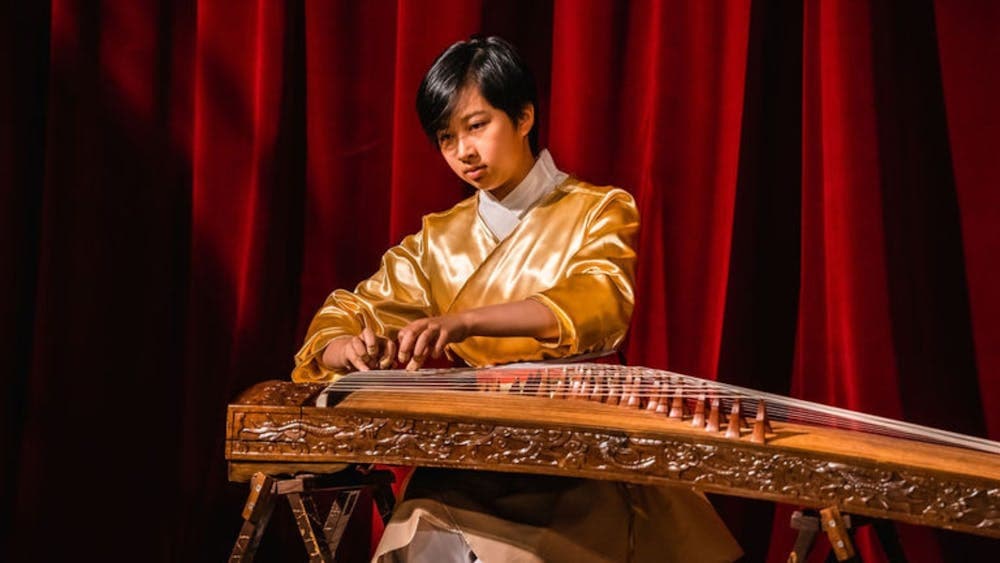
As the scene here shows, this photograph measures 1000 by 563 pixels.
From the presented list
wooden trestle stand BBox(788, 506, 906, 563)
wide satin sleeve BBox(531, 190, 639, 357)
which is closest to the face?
wide satin sleeve BBox(531, 190, 639, 357)

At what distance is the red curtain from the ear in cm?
45

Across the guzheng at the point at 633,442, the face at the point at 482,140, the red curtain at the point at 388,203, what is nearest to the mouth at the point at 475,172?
the face at the point at 482,140

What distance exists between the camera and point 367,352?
1.56 m

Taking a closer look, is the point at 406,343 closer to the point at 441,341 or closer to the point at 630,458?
the point at 441,341

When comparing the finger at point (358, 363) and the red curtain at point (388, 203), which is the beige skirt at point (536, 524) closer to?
the finger at point (358, 363)

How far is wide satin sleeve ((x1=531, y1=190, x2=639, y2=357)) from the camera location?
1597mm

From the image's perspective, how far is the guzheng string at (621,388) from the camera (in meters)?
1.34

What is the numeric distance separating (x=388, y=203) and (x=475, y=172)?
2.69 feet

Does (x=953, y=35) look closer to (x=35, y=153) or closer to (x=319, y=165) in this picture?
(x=319, y=165)

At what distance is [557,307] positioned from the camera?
1585mm

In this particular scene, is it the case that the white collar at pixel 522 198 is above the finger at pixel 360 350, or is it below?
above

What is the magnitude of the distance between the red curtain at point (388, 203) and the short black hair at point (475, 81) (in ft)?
1.67

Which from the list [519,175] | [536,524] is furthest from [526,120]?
[536,524]

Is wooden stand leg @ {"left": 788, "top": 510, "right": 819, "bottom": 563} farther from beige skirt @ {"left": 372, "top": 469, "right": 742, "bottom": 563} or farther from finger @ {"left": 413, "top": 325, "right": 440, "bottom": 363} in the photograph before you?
finger @ {"left": 413, "top": 325, "right": 440, "bottom": 363}
